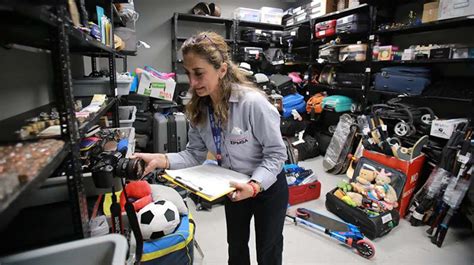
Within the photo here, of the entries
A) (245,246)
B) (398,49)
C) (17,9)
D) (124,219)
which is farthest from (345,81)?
(17,9)

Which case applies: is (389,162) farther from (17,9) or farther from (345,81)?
(17,9)

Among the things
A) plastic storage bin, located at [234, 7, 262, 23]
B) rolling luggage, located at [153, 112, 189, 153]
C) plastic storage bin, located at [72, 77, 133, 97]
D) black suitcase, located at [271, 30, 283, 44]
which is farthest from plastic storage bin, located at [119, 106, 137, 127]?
black suitcase, located at [271, 30, 283, 44]

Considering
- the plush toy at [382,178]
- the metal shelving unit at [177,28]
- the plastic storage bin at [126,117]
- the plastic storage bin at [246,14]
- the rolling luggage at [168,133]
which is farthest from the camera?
the plastic storage bin at [246,14]

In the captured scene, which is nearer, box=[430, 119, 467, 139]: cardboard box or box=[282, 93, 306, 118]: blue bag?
box=[430, 119, 467, 139]: cardboard box

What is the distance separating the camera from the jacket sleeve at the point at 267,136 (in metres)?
1.20

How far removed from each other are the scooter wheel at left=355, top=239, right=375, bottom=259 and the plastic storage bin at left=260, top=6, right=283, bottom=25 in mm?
4227

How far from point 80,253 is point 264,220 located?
2.70 feet

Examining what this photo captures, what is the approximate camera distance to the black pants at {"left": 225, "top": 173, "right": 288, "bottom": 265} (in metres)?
1.33

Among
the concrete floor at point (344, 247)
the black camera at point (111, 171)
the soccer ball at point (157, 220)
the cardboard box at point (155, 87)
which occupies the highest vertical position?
the cardboard box at point (155, 87)

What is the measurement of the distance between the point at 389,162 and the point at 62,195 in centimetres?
263

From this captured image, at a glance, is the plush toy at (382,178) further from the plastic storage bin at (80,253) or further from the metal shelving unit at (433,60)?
the plastic storage bin at (80,253)

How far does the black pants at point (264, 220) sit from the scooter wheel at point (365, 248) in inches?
35.3

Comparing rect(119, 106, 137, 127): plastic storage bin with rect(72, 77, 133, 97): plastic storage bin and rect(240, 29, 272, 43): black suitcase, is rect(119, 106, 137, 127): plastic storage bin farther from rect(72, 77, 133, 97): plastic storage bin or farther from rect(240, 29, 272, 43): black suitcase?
rect(240, 29, 272, 43): black suitcase

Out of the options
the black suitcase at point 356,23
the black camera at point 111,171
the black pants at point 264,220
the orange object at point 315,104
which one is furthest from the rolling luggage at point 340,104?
the black camera at point 111,171
